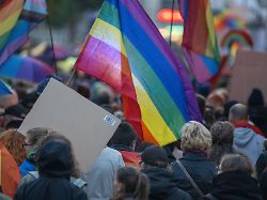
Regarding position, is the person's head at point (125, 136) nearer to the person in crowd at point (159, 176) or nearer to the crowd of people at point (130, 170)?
the crowd of people at point (130, 170)

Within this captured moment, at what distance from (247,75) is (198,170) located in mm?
8169

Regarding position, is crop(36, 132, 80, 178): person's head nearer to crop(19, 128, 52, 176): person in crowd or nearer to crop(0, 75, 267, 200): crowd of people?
crop(0, 75, 267, 200): crowd of people

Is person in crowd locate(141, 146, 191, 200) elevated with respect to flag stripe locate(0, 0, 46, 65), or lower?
lower

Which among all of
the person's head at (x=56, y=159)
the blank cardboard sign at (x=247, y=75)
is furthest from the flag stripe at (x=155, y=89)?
the blank cardboard sign at (x=247, y=75)

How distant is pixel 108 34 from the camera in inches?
421

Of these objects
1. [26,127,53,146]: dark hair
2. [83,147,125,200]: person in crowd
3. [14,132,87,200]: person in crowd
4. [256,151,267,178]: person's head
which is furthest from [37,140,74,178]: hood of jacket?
[256,151,267,178]: person's head

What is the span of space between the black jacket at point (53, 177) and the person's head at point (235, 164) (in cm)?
130

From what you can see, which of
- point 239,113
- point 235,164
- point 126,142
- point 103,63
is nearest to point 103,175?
point 126,142

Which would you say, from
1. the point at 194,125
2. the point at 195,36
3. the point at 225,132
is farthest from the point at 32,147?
the point at 195,36

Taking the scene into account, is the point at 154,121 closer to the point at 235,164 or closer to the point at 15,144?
the point at 15,144

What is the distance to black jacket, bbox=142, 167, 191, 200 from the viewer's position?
8578 millimetres

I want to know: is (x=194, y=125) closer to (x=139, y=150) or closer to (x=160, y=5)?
(x=139, y=150)

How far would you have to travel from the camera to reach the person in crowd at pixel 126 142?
9750 mm

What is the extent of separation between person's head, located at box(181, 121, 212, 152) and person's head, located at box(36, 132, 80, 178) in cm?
159
